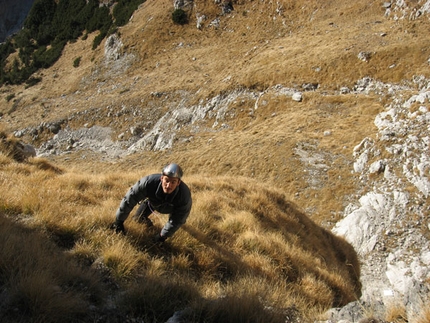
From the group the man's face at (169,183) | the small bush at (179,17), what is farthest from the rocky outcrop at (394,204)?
the small bush at (179,17)

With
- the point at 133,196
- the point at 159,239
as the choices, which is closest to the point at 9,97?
the point at 133,196

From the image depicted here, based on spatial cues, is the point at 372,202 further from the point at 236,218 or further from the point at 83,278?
the point at 83,278

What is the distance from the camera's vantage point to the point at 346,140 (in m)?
15.2

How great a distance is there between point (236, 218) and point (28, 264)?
4387mm

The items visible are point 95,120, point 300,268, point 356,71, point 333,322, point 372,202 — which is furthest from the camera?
point 95,120

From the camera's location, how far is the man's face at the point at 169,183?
3.97 m

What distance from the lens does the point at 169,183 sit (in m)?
3.99

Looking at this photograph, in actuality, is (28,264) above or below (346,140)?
above

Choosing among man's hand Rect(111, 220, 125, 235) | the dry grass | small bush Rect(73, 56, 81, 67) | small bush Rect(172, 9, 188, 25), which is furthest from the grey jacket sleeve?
small bush Rect(73, 56, 81, 67)

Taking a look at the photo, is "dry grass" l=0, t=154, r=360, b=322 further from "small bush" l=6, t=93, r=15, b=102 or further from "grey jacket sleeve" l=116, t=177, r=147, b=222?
"small bush" l=6, t=93, r=15, b=102

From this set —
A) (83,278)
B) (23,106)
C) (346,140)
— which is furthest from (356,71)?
(23,106)

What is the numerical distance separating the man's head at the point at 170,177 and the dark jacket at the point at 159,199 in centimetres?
29

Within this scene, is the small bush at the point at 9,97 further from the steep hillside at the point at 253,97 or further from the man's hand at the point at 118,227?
the man's hand at the point at 118,227

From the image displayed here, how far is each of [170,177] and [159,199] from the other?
0.67 metres
